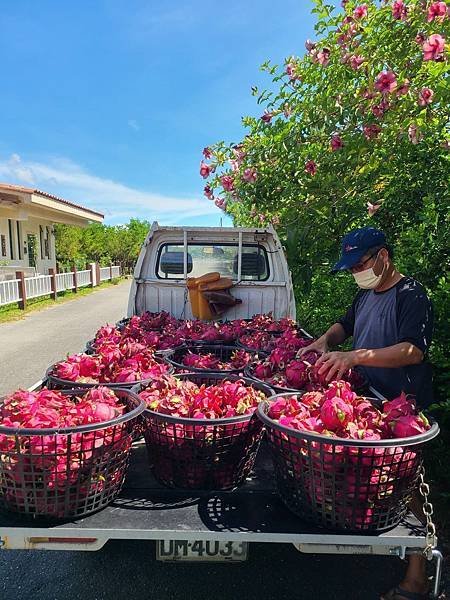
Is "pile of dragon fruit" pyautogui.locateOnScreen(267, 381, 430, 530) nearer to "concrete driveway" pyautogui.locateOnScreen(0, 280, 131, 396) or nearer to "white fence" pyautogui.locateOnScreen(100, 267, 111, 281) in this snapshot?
"concrete driveway" pyautogui.locateOnScreen(0, 280, 131, 396)

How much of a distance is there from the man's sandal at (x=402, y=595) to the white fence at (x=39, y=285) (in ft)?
45.0

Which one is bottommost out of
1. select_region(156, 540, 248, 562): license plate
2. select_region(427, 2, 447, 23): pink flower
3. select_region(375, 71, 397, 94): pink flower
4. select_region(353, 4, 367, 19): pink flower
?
select_region(156, 540, 248, 562): license plate

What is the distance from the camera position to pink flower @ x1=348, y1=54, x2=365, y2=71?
3628 millimetres

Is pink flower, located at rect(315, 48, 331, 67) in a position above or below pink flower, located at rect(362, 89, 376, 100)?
above

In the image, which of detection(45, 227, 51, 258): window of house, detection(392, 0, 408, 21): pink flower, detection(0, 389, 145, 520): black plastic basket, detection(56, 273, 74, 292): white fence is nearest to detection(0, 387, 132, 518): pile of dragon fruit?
detection(0, 389, 145, 520): black plastic basket

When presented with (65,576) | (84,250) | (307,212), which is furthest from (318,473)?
(84,250)

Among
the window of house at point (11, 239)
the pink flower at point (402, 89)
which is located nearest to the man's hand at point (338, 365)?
the pink flower at point (402, 89)

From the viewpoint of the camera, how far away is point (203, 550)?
6.35 ft

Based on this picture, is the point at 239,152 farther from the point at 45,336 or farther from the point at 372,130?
the point at 45,336

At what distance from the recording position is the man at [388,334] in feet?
7.78

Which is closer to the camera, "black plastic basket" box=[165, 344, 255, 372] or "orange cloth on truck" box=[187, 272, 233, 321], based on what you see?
"black plastic basket" box=[165, 344, 255, 372]

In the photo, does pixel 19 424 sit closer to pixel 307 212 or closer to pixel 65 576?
pixel 65 576

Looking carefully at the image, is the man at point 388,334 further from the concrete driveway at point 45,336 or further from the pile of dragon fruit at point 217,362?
the concrete driveway at point 45,336

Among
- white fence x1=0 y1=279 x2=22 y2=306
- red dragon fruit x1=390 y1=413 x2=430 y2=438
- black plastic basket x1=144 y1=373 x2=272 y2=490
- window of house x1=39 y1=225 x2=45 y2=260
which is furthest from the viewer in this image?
window of house x1=39 y1=225 x2=45 y2=260
